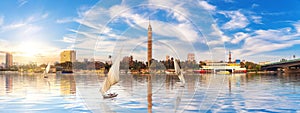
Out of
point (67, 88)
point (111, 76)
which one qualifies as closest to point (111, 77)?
point (111, 76)

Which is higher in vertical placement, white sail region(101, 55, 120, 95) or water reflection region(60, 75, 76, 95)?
white sail region(101, 55, 120, 95)

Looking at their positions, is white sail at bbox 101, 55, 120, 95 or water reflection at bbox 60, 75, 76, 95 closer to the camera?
white sail at bbox 101, 55, 120, 95

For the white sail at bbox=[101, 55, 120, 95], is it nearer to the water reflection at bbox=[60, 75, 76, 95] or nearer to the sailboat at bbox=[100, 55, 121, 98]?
the sailboat at bbox=[100, 55, 121, 98]

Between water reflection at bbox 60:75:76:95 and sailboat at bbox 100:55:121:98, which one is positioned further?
water reflection at bbox 60:75:76:95

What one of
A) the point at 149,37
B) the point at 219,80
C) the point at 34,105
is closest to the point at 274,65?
the point at 219,80

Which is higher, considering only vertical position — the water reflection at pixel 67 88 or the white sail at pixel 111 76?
the white sail at pixel 111 76

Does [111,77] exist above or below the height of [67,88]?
above

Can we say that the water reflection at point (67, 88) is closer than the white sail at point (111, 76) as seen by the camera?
No

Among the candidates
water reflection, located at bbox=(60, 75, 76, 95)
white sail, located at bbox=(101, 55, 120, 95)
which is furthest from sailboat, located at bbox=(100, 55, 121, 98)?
water reflection, located at bbox=(60, 75, 76, 95)

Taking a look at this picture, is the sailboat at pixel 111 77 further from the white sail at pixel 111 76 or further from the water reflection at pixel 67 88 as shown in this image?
the water reflection at pixel 67 88

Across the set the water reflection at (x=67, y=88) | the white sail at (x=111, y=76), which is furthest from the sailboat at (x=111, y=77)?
the water reflection at (x=67, y=88)

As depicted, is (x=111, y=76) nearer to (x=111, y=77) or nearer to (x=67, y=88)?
(x=111, y=77)

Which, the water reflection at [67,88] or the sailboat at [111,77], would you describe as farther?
the water reflection at [67,88]

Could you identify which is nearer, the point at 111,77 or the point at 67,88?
the point at 111,77
